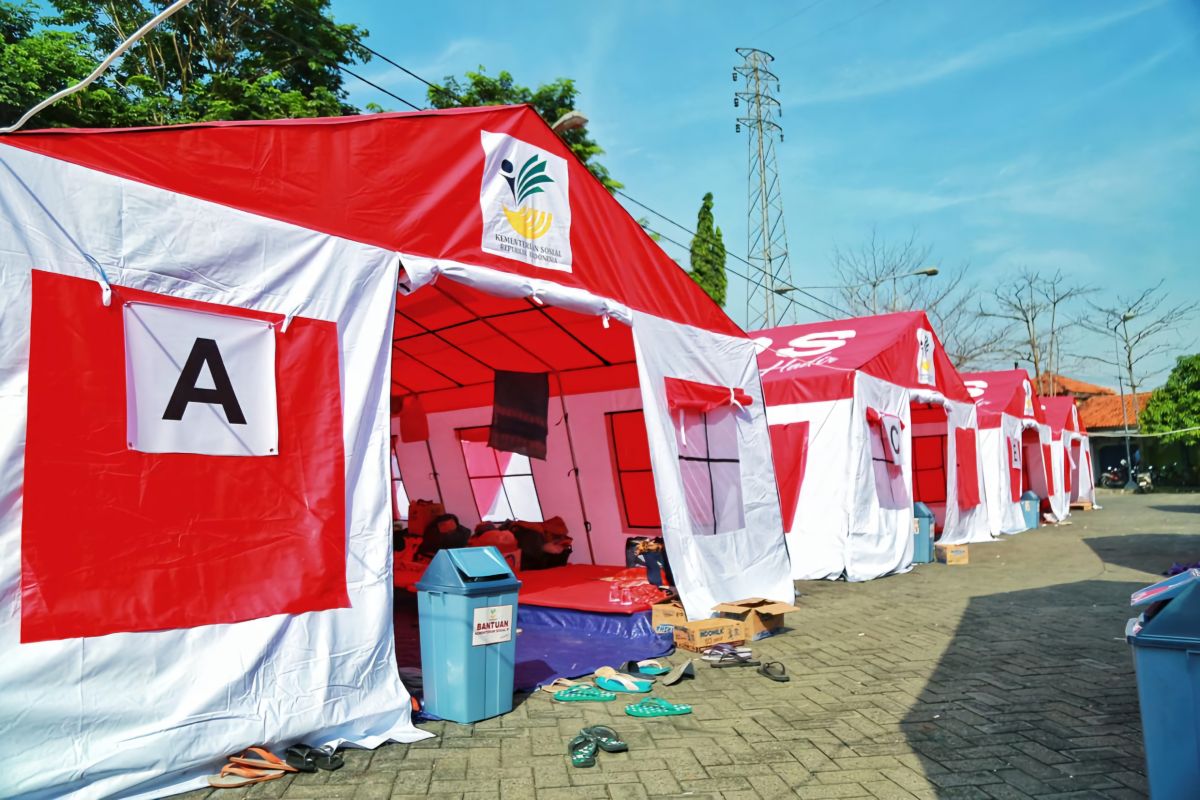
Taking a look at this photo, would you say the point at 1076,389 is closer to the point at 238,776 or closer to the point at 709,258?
the point at 709,258

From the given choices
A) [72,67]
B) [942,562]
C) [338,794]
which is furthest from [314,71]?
[338,794]

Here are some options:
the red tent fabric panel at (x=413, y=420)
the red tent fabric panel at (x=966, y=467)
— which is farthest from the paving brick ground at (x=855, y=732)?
the red tent fabric panel at (x=966, y=467)

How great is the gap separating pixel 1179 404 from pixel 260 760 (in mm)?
34732

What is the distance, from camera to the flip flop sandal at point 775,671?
550 cm

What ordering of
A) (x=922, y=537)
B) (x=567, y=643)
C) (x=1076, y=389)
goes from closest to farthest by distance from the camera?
(x=567, y=643), (x=922, y=537), (x=1076, y=389)

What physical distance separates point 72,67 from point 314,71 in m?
4.73

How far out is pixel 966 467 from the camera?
1430 centimetres

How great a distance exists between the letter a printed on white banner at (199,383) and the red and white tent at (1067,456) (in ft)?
69.3

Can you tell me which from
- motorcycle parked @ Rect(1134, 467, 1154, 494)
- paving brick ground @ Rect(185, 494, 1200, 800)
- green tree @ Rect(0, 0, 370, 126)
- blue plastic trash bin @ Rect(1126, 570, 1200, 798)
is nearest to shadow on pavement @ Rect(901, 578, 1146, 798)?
paving brick ground @ Rect(185, 494, 1200, 800)

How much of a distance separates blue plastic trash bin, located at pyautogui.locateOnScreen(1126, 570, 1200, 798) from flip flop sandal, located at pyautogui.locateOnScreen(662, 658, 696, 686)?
113 inches

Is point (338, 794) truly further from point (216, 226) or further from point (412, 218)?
point (412, 218)

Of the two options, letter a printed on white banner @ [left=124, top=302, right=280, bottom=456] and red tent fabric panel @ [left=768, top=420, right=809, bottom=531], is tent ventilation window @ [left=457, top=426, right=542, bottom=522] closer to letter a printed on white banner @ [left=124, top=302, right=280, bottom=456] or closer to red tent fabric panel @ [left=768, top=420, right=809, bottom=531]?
red tent fabric panel @ [left=768, top=420, right=809, bottom=531]

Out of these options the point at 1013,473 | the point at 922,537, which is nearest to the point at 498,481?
the point at 922,537

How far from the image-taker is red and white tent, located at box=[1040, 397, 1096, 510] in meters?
20.8
